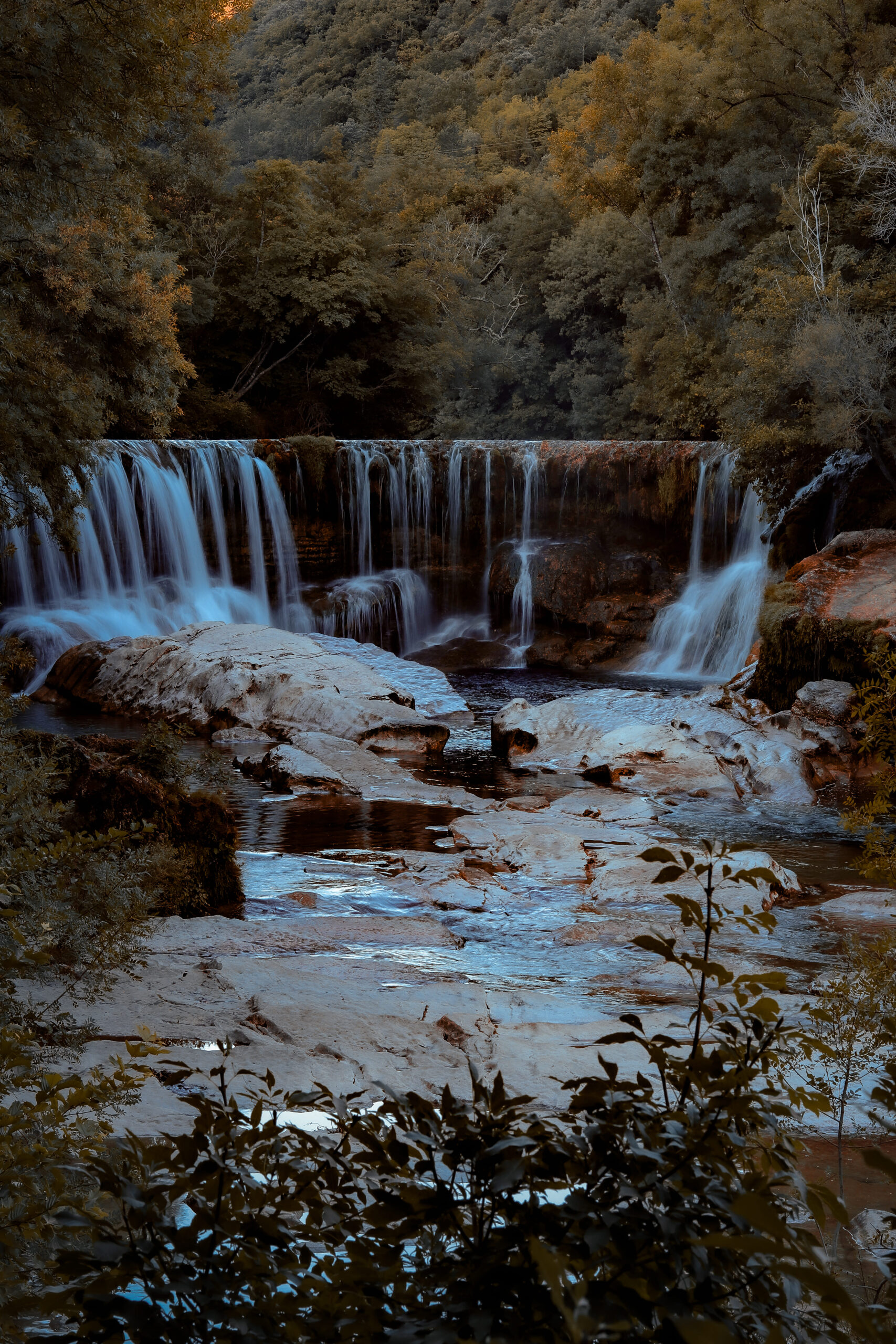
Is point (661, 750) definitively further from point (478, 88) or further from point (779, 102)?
point (478, 88)

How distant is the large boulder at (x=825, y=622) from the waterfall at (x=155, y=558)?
10.5 metres

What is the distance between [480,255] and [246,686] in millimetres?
30556

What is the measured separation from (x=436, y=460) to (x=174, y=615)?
7.42m

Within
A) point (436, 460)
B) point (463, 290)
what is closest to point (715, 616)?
point (436, 460)

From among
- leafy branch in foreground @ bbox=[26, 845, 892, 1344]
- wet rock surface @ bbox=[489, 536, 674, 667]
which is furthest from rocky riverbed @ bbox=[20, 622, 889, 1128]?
wet rock surface @ bbox=[489, 536, 674, 667]

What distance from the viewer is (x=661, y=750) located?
12.0 metres

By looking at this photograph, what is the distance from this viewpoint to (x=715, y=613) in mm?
19641

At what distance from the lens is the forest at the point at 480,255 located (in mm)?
10055

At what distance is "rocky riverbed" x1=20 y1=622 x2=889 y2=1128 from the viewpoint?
4199 mm

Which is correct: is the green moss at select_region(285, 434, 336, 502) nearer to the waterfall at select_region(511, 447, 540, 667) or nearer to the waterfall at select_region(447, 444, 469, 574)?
the waterfall at select_region(447, 444, 469, 574)

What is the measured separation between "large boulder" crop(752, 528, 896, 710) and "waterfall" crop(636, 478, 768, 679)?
3.45 metres

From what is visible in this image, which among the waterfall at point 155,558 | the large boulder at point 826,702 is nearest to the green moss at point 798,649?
the large boulder at point 826,702

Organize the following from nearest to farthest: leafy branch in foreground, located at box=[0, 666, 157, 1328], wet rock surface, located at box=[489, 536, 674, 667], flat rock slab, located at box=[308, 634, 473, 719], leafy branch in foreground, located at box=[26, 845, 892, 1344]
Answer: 1. leafy branch in foreground, located at box=[26, 845, 892, 1344]
2. leafy branch in foreground, located at box=[0, 666, 157, 1328]
3. flat rock slab, located at box=[308, 634, 473, 719]
4. wet rock surface, located at box=[489, 536, 674, 667]

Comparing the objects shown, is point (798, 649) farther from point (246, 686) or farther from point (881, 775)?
point (881, 775)
